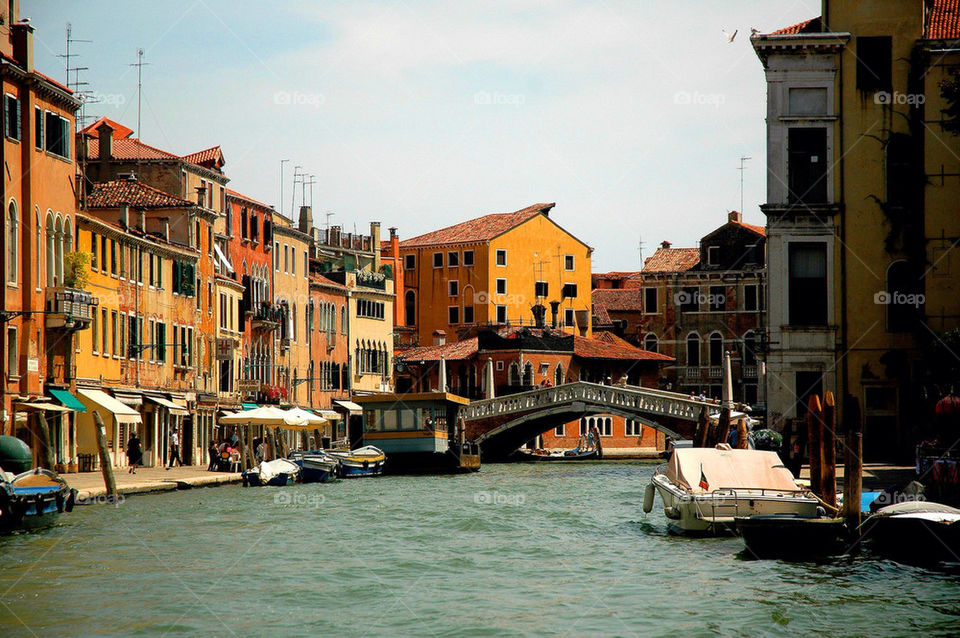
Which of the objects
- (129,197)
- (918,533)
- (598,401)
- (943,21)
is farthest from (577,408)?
(918,533)

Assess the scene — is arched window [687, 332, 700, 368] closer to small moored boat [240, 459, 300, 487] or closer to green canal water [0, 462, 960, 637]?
small moored boat [240, 459, 300, 487]

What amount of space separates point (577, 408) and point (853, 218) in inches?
777

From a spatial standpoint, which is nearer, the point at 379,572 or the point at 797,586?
the point at 797,586

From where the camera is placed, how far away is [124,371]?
37.9 m

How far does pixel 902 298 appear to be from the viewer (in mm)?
30844

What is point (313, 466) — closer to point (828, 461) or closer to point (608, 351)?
point (828, 461)

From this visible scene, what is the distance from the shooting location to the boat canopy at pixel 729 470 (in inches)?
818

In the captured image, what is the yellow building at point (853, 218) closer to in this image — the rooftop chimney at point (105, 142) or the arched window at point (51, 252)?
the arched window at point (51, 252)

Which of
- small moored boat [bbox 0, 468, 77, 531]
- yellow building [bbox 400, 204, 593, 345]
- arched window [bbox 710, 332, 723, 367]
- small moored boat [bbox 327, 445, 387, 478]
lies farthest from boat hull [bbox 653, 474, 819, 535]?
yellow building [bbox 400, 204, 593, 345]

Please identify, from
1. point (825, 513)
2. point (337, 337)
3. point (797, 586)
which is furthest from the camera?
point (337, 337)

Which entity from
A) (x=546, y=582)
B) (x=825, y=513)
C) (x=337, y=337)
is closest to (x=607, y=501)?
(x=825, y=513)

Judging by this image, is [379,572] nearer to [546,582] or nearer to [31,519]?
[546,582]

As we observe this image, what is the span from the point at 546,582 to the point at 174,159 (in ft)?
100

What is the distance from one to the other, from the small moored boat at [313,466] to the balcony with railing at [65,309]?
661 centimetres
